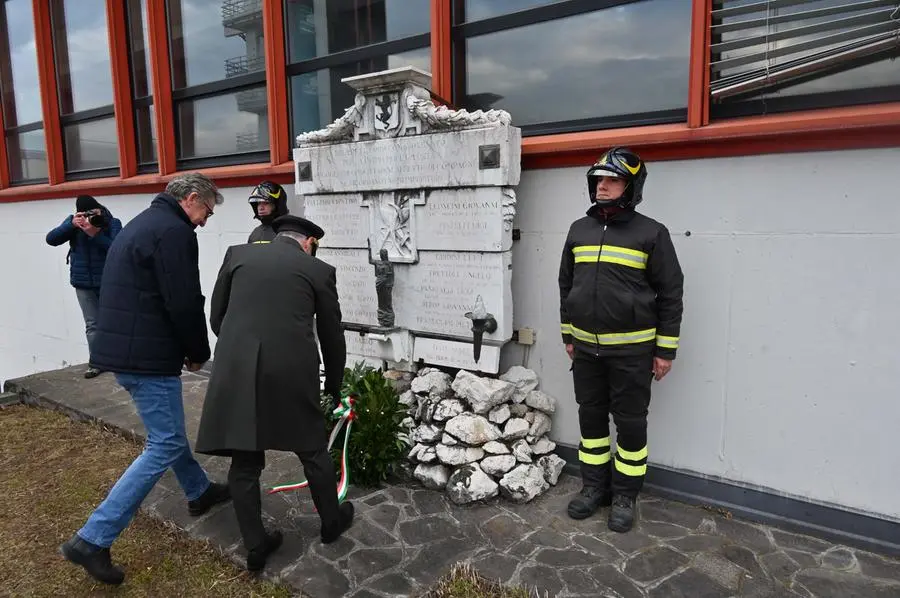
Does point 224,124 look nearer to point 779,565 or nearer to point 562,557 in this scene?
point 562,557

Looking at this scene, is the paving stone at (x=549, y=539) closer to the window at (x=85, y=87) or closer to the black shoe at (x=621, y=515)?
the black shoe at (x=621, y=515)

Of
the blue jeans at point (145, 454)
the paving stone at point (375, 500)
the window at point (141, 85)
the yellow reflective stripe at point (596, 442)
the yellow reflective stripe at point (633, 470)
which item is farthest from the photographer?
the window at point (141, 85)

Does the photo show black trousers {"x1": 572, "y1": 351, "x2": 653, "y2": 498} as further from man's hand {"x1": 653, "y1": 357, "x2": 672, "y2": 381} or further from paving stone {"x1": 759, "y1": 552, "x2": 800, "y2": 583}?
paving stone {"x1": 759, "y1": 552, "x2": 800, "y2": 583}

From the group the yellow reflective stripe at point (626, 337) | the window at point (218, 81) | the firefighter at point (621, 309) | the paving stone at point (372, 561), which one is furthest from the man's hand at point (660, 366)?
the window at point (218, 81)

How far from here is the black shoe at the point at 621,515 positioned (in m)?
3.30

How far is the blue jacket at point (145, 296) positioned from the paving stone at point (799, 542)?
334 cm

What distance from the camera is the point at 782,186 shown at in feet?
10.4

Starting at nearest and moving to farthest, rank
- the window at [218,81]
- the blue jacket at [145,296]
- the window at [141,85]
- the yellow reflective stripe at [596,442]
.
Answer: the blue jacket at [145,296] < the yellow reflective stripe at [596,442] < the window at [218,81] < the window at [141,85]

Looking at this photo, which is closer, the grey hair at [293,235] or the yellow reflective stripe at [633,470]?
the grey hair at [293,235]

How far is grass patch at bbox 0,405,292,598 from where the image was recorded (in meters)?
2.96

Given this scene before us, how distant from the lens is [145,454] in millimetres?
3025

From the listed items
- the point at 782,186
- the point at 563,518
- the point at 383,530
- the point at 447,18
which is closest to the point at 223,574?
the point at 383,530

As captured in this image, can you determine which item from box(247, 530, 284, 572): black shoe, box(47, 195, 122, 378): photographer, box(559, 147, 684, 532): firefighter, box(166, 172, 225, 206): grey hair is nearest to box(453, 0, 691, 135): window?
box(559, 147, 684, 532): firefighter

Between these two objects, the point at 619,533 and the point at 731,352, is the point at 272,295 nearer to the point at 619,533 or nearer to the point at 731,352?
the point at 619,533
